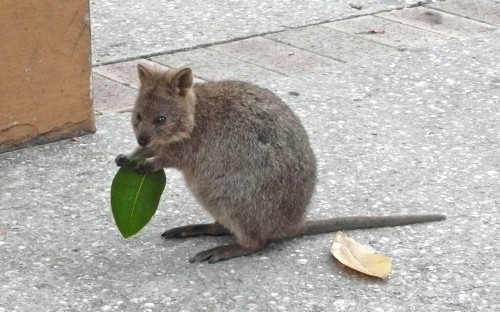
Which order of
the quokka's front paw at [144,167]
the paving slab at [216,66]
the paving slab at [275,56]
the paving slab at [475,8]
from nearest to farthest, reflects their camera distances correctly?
the quokka's front paw at [144,167], the paving slab at [216,66], the paving slab at [275,56], the paving slab at [475,8]

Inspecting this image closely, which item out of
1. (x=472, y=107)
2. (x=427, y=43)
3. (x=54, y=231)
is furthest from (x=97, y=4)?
(x=54, y=231)

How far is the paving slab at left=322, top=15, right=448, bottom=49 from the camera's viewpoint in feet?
22.9

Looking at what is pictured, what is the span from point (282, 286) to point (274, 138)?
60cm

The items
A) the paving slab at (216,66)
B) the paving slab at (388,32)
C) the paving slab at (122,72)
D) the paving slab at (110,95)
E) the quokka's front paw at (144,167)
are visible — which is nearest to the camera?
the quokka's front paw at (144,167)

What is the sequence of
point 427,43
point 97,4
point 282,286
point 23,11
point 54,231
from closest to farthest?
point 282,286, point 54,231, point 23,11, point 427,43, point 97,4

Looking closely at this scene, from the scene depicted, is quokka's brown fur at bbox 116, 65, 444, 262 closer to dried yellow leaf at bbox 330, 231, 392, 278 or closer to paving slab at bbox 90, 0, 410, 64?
dried yellow leaf at bbox 330, 231, 392, 278

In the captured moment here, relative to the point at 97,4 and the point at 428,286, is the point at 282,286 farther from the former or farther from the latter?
the point at 97,4

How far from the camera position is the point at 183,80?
425cm

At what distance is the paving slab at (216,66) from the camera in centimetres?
623

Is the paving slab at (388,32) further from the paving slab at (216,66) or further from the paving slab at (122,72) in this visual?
the paving slab at (122,72)

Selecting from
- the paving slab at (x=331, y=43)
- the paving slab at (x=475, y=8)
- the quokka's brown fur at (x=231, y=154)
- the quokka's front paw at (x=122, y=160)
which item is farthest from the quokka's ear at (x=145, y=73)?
the paving slab at (x=475, y=8)

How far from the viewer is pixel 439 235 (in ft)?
14.7

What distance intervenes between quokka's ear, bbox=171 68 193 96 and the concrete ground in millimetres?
637

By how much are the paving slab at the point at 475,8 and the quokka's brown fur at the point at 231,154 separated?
3.60 meters
